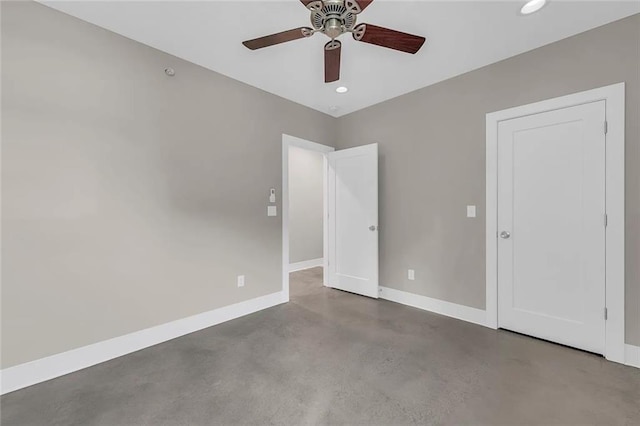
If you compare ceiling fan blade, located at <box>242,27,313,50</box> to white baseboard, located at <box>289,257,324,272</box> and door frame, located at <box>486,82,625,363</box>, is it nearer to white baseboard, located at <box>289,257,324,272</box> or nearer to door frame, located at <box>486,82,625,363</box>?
door frame, located at <box>486,82,625,363</box>

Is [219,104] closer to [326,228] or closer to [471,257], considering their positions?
[326,228]

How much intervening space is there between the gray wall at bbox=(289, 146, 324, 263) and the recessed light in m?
4.01

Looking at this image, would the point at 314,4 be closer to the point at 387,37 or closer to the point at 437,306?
the point at 387,37

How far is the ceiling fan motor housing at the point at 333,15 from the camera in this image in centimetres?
151

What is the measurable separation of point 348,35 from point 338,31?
735mm

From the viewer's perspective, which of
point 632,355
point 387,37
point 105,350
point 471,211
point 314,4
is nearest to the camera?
point 314,4

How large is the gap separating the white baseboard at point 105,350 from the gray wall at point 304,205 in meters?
2.63

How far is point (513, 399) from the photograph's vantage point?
1716 millimetres

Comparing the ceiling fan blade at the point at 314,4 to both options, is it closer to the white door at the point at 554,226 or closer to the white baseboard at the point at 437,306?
the white door at the point at 554,226

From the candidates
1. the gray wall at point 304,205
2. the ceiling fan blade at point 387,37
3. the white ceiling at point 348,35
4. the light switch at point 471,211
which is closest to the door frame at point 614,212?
the white ceiling at point 348,35

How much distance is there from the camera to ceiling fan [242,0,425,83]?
152 centimetres

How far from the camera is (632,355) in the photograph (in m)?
2.06

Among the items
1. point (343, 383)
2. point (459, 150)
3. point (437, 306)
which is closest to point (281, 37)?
point (459, 150)

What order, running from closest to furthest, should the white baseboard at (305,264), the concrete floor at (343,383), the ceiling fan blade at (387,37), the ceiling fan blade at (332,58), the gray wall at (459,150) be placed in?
the concrete floor at (343,383) → the ceiling fan blade at (387,37) → the ceiling fan blade at (332,58) → the gray wall at (459,150) → the white baseboard at (305,264)
